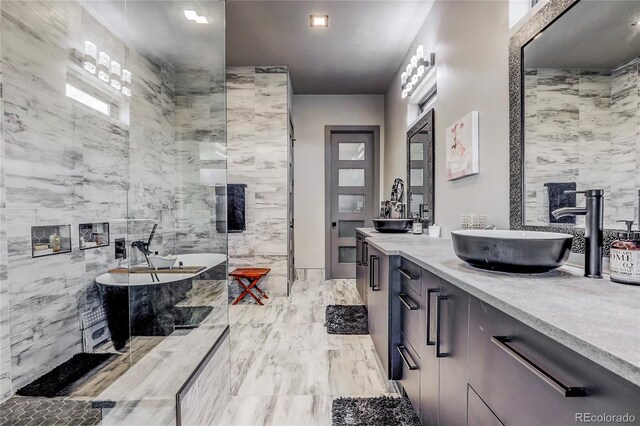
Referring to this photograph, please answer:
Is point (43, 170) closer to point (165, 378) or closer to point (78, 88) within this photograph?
point (78, 88)

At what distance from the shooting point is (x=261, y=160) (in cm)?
423

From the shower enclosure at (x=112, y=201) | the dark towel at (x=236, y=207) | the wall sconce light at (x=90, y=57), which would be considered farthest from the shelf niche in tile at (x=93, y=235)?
the dark towel at (x=236, y=207)

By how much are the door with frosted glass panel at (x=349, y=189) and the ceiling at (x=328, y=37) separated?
982mm

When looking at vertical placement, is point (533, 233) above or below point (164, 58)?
below

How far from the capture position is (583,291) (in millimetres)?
856

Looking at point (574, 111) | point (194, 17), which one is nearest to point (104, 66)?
point (194, 17)

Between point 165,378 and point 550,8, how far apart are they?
253 centimetres

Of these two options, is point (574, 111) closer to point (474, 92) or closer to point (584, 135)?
point (584, 135)

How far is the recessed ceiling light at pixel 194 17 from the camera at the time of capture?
220 centimetres

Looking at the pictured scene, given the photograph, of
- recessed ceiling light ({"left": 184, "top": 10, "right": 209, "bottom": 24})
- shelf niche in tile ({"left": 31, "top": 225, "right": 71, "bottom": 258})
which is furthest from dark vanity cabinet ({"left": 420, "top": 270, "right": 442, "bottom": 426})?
→ shelf niche in tile ({"left": 31, "top": 225, "right": 71, "bottom": 258})

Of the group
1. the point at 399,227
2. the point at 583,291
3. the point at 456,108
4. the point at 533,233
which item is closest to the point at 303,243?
the point at 399,227

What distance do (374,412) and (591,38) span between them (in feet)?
6.50

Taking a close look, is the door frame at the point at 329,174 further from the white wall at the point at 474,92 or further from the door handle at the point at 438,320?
the door handle at the point at 438,320

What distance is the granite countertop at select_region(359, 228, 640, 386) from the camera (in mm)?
502
